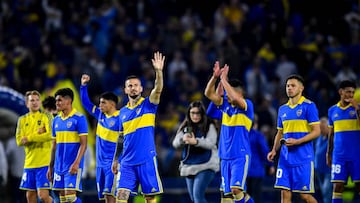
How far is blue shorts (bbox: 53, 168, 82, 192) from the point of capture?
17.0 m

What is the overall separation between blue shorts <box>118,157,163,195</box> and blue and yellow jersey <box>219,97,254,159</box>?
5.20 ft

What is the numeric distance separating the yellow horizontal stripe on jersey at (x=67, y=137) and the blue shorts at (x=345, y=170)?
4.52m

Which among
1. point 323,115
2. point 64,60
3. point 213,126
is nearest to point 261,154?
point 213,126

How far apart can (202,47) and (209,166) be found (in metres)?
9.15

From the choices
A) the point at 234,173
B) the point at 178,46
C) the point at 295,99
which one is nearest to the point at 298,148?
the point at 295,99

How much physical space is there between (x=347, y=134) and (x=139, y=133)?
377 centimetres

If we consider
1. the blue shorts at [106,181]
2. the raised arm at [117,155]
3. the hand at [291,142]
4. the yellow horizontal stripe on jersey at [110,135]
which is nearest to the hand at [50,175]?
the blue shorts at [106,181]

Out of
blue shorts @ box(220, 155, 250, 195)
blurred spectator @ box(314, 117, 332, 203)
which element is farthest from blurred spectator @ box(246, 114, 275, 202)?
blue shorts @ box(220, 155, 250, 195)

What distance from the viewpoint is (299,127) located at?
16297 millimetres

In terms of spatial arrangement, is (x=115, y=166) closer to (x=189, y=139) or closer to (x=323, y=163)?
(x=189, y=139)

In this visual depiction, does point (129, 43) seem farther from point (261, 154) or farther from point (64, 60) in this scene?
point (261, 154)

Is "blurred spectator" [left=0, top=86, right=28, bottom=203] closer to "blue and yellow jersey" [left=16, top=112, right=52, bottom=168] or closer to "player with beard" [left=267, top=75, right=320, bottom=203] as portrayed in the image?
"blue and yellow jersey" [left=16, top=112, right=52, bottom=168]

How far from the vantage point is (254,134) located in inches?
762

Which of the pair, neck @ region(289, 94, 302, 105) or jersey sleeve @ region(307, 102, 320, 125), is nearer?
jersey sleeve @ region(307, 102, 320, 125)
